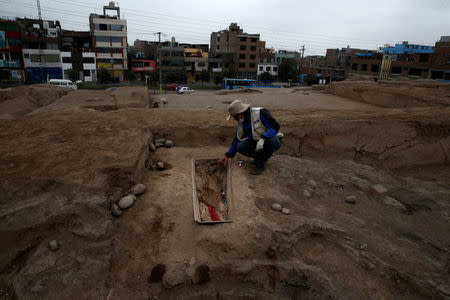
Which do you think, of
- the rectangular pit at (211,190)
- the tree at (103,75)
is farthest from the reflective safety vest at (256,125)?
the tree at (103,75)

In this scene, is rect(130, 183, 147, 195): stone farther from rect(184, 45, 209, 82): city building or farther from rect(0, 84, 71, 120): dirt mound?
rect(184, 45, 209, 82): city building

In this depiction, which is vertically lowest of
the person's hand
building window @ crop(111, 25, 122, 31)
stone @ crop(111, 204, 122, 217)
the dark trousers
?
stone @ crop(111, 204, 122, 217)

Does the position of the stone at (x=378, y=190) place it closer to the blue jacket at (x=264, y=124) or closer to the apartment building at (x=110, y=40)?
the blue jacket at (x=264, y=124)

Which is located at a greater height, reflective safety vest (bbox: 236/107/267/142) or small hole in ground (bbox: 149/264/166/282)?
reflective safety vest (bbox: 236/107/267/142)

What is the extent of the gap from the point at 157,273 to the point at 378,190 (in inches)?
139

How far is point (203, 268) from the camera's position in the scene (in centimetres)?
281

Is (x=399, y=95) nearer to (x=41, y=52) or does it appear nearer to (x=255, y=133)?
(x=255, y=133)

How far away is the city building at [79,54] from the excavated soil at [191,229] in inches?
1406

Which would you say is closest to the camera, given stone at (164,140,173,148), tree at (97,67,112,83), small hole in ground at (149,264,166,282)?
small hole in ground at (149,264,166,282)

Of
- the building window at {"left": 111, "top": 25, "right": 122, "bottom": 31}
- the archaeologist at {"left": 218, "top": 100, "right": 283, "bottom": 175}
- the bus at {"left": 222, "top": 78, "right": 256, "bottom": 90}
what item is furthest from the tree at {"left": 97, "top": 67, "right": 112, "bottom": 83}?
the archaeologist at {"left": 218, "top": 100, "right": 283, "bottom": 175}

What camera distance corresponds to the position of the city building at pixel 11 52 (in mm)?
32000

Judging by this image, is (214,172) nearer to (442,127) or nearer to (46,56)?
(442,127)

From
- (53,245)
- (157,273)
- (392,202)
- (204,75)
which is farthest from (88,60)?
(392,202)

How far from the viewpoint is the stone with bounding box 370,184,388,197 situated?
14.5 feet
